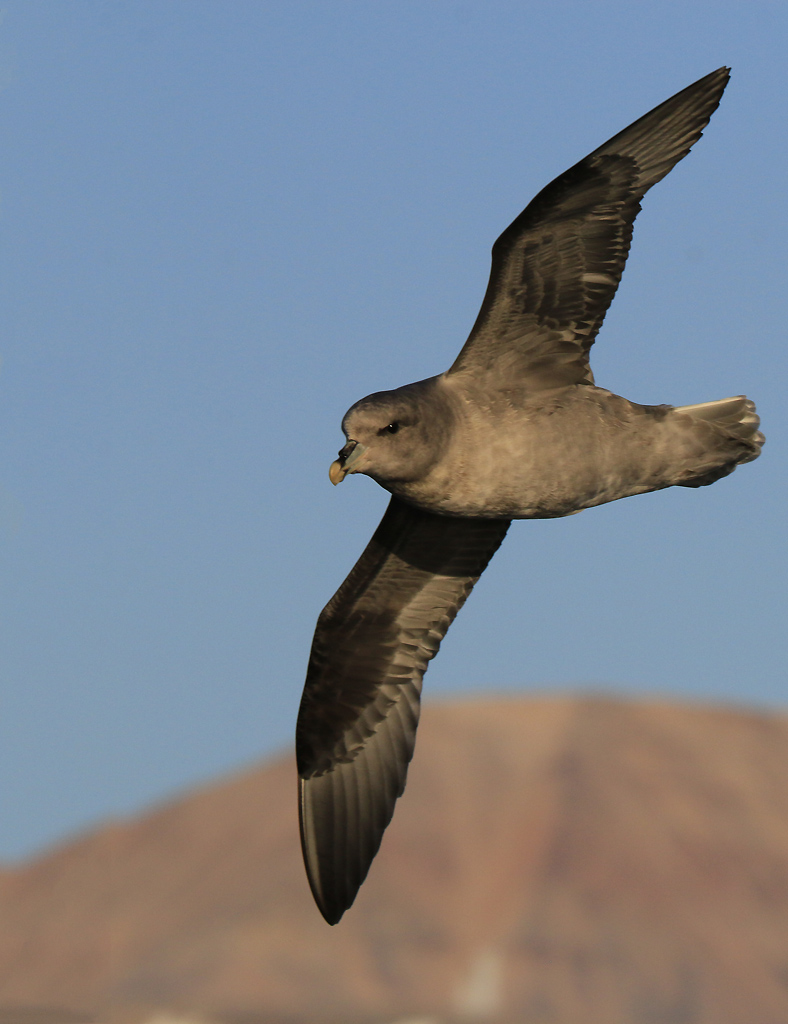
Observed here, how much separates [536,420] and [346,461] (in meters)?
1.59

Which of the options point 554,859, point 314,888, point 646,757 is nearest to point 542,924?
point 554,859

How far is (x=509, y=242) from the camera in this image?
974 cm

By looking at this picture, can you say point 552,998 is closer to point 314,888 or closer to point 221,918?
point 221,918

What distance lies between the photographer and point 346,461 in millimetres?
9062

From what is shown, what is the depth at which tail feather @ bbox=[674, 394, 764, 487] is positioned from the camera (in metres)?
10.8

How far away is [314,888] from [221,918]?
35528mm

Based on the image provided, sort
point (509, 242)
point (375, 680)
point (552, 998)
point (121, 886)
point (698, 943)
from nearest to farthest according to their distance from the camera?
point (509, 242) < point (375, 680) < point (552, 998) < point (698, 943) < point (121, 886)

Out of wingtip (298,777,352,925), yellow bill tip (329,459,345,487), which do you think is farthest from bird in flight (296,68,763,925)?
wingtip (298,777,352,925)

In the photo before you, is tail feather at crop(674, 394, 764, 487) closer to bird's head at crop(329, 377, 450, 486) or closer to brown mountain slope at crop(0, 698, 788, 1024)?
bird's head at crop(329, 377, 450, 486)

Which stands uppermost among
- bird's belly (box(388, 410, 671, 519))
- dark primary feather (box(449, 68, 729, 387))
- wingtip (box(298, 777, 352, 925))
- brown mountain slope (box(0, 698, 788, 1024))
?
dark primary feather (box(449, 68, 729, 387))

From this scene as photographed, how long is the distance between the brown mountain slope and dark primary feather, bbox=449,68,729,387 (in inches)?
1311

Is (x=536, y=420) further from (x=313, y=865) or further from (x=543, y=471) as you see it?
(x=313, y=865)

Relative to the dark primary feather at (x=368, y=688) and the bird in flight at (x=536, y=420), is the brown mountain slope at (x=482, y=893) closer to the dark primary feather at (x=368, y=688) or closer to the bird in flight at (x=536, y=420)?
the dark primary feather at (x=368, y=688)

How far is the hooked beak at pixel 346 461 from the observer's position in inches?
353
